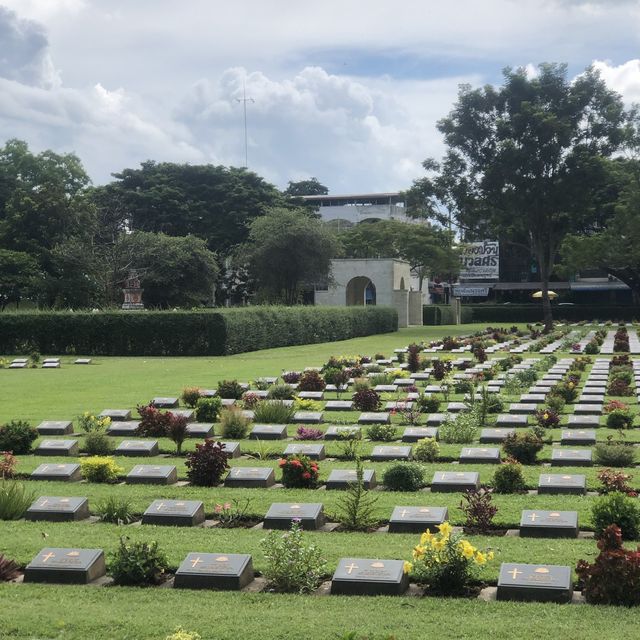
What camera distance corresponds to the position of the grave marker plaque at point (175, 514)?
838 cm

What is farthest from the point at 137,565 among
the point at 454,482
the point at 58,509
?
the point at 454,482

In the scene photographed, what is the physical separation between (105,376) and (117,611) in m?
18.2

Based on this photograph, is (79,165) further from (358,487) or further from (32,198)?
(358,487)

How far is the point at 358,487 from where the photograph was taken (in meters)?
8.45

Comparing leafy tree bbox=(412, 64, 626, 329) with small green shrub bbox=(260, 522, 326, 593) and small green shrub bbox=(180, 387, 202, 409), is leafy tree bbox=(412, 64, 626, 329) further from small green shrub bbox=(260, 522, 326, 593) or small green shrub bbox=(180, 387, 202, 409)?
small green shrub bbox=(260, 522, 326, 593)

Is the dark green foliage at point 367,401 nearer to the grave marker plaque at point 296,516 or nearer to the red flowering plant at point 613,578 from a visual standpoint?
the grave marker plaque at point 296,516

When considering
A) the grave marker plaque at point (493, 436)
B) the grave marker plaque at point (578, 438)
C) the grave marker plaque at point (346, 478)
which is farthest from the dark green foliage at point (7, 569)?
the grave marker plaque at point (578, 438)

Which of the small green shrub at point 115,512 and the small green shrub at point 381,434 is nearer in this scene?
the small green shrub at point 115,512

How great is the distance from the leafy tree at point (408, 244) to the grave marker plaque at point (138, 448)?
5204cm

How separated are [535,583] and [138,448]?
7182 millimetres

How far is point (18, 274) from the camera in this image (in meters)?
46.4

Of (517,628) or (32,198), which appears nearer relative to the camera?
(517,628)

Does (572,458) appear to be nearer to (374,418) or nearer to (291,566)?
(374,418)

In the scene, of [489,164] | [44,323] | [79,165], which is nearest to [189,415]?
[44,323]
